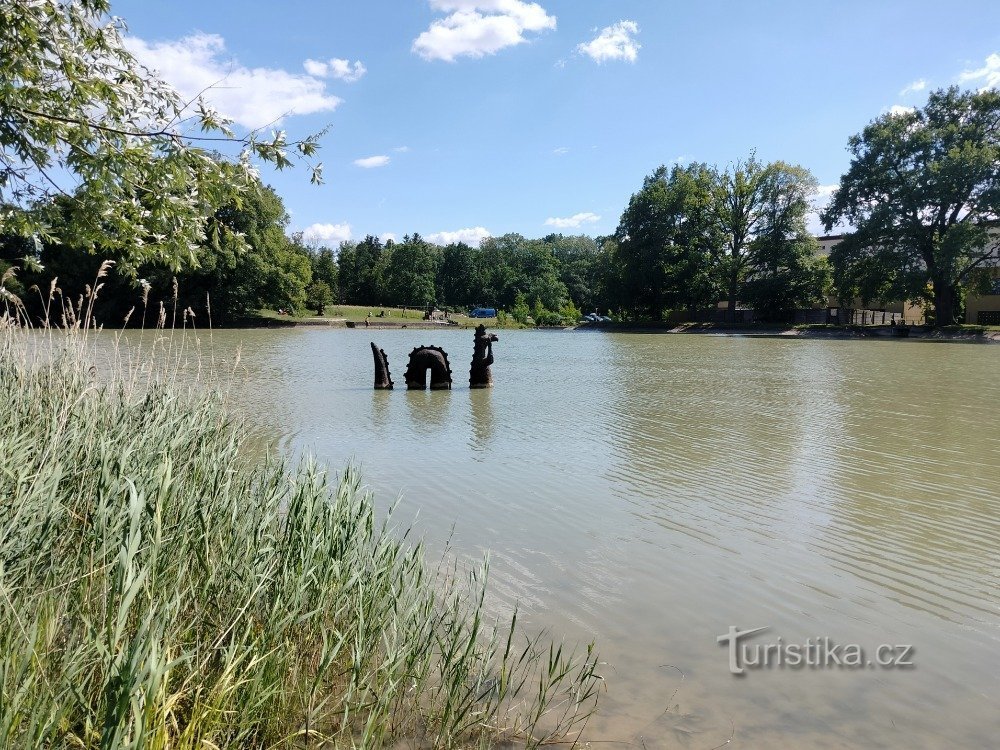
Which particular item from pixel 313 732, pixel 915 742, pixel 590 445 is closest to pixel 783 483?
pixel 590 445

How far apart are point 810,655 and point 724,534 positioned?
2.06m

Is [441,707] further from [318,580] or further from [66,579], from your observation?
[66,579]

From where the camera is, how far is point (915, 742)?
295cm

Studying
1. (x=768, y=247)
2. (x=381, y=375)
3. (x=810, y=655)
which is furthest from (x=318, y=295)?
(x=810, y=655)

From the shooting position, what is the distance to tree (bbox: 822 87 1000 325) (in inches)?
1827

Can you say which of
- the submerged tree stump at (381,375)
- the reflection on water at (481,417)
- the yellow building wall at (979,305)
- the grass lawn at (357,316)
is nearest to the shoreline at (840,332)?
the yellow building wall at (979,305)

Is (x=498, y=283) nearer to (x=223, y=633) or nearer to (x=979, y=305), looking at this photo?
(x=979, y=305)

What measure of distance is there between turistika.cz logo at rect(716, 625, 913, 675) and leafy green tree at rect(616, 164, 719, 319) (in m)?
64.0

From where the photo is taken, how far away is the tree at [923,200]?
46406 mm

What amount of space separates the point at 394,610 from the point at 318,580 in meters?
0.39

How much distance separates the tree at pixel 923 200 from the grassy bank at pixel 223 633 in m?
51.2

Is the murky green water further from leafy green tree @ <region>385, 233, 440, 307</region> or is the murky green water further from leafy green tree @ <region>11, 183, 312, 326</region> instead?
leafy green tree @ <region>385, 233, 440, 307</region>

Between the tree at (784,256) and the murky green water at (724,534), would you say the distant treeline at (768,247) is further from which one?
the murky green water at (724,534)

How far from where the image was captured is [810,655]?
374 centimetres
